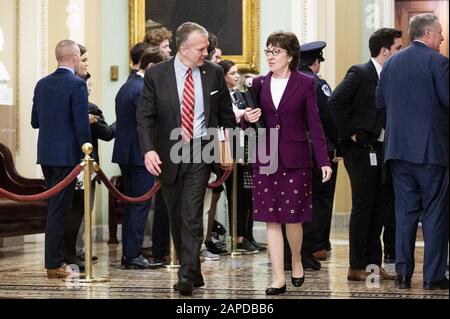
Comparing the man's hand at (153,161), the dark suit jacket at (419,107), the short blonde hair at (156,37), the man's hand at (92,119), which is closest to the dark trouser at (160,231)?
the man's hand at (92,119)

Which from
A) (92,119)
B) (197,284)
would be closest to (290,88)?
(197,284)

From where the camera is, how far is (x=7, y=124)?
37.1ft

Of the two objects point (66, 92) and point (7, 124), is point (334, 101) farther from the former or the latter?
point (7, 124)

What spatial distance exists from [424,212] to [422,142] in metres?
0.45

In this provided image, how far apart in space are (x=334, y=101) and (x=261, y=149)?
3.14 ft

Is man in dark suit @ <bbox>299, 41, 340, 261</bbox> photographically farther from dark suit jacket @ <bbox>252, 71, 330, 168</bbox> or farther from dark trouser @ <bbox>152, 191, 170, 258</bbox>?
dark suit jacket @ <bbox>252, 71, 330, 168</bbox>

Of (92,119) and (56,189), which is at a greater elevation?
(92,119)

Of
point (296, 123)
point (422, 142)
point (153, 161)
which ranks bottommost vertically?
point (153, 161)

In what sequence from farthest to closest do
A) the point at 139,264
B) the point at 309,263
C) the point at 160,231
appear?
the point at 160,231 → the point at 139,264 → the point at 309,263

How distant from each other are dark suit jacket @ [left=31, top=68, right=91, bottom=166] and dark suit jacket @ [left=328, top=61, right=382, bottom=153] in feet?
6.09

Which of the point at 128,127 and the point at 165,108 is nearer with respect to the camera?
the point at 165,108

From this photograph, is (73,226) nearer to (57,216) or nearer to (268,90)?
(57,216)

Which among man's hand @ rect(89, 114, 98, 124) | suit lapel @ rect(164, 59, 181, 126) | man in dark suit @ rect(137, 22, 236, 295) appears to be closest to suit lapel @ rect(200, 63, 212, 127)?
man in dark suit @ rect(137, 22, 236, 295)

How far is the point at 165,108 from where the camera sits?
720 centimetres
